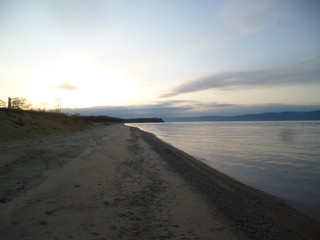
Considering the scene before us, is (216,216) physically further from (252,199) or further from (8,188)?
(8,188)

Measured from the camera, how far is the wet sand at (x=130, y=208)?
3.45 m

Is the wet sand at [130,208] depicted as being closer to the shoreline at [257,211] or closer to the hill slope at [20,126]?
the shoreline at [257,211]

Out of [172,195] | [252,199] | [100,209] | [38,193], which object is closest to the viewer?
[100,209]

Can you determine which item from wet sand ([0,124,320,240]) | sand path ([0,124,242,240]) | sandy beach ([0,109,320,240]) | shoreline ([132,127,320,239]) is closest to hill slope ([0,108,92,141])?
sandy beach ([0,109,320,240])

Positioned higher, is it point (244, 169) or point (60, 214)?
point (60, 214)

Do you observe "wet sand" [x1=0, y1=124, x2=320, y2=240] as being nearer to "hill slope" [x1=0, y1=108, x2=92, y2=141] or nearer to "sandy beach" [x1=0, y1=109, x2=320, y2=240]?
"sandy beach" [x1=0, y1=109, x2=320, y2=240]

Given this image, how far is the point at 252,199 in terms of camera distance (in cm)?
615

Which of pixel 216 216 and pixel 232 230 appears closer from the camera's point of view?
pixel 232 230

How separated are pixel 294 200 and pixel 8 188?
28.0 ft

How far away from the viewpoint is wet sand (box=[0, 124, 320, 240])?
11.3 feet

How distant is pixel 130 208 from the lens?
4.43 meters

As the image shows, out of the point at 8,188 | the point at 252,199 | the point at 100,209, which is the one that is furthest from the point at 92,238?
the point at 252,199

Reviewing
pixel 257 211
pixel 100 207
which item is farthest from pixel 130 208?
pixel 257 211

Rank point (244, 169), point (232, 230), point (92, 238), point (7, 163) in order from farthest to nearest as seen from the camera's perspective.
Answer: point (244, 169) < point (7, 163) < point (232, 230) < point (92, 238)
